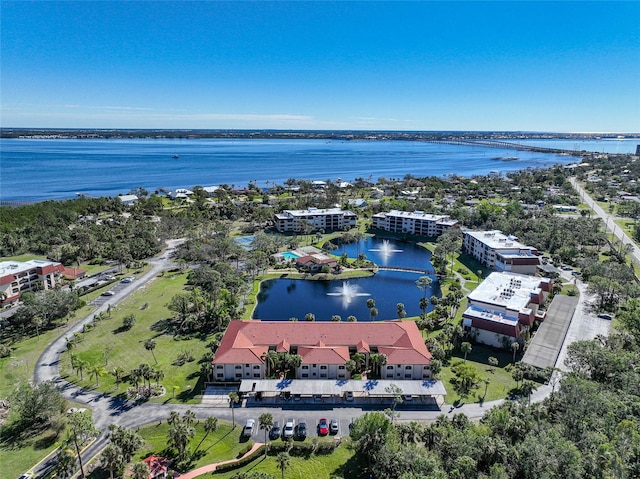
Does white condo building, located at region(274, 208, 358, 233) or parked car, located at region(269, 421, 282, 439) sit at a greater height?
white condo building, located at region(274, 208, 358, 233)

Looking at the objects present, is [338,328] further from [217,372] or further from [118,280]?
[118,280]

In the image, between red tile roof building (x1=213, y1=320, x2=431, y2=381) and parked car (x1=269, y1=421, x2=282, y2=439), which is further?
red tile roof building (x1=213, y1=320, x2=431, y2=381)

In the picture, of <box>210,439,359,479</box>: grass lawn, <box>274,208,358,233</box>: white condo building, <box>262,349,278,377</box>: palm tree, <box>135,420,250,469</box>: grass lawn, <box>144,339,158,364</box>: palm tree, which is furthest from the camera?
<box>274,208,358,233</box>: white condo building

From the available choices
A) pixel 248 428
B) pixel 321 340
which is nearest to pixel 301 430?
pixel 248 428

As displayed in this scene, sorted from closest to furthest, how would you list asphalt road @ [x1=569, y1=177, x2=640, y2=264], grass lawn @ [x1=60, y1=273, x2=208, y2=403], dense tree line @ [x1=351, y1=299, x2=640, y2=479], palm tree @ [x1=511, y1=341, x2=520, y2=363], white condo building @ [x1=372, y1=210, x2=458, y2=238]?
1. dense tree line @ [x1=351, y1=299, x2=640, y2=479]
2. grass lawn @ [x1=60, y1=273, x2=208, y2=403]
3. palm tree @ [x1=511, y1=341, x2=520, y2=363]
4. asphalt road @ [x1=569, y1=177, x2=640, y2=264]
5. white condo building @ [x1=372, y1=210, x2=458, y2=238]

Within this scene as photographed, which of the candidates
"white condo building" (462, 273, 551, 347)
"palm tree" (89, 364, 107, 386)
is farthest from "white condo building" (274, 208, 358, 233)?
"palm tree" (89, 364, 107, 386)

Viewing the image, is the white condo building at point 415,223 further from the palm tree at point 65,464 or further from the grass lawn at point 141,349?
the palm tree at point 65,464

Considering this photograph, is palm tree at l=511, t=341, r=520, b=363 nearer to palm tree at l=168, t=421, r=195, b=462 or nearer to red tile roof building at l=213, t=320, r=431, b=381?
red tile roof building at l=213, t=320, r=431, b=381

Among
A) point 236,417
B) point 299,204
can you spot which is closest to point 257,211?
point 299,204
